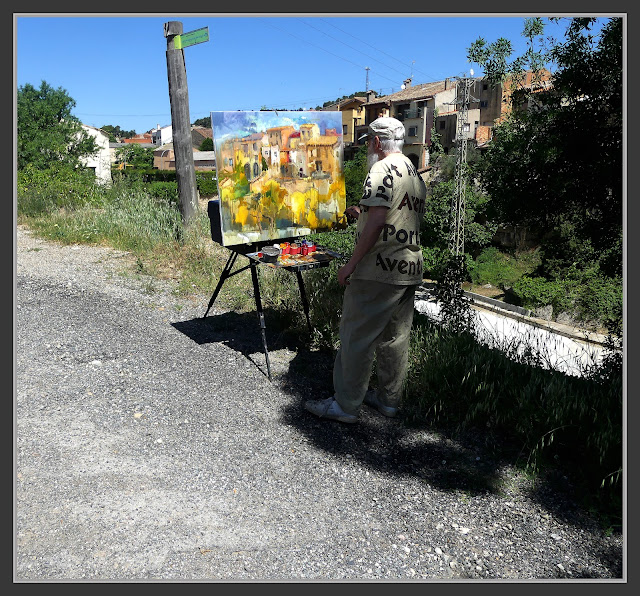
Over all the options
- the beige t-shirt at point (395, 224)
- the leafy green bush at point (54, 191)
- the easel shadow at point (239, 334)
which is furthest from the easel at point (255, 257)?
the leafy green bush at point (54, 191)

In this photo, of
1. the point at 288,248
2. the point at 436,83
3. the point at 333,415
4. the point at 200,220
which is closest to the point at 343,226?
the point at 288,248

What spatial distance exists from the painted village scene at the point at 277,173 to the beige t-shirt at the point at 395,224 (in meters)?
1.48

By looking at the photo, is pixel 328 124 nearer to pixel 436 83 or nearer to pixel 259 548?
pixel 259 548

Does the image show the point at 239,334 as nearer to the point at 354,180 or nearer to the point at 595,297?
the point at 595,297

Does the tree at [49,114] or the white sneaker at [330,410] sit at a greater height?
the tree at [49,114]

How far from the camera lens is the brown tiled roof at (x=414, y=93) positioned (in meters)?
55.6

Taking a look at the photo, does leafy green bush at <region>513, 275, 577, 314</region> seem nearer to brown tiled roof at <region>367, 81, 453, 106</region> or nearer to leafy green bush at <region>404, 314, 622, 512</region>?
leafy green bush at <region>404, 314, 622, 512</region>

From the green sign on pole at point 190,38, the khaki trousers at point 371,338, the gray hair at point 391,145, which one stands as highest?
the green sign on pole at point 190,38

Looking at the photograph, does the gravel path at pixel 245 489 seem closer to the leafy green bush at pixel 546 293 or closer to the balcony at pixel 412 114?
the leafy green bush at pixel 546 293

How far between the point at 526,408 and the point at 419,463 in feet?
2.80

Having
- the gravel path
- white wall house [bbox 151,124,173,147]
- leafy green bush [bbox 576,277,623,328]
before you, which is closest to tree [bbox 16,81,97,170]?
leafy green bush [bbox 576,277,623,328]

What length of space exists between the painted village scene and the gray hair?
5.09 feet

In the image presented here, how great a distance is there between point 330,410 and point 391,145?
1881 mm

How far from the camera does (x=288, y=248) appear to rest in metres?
5.19
